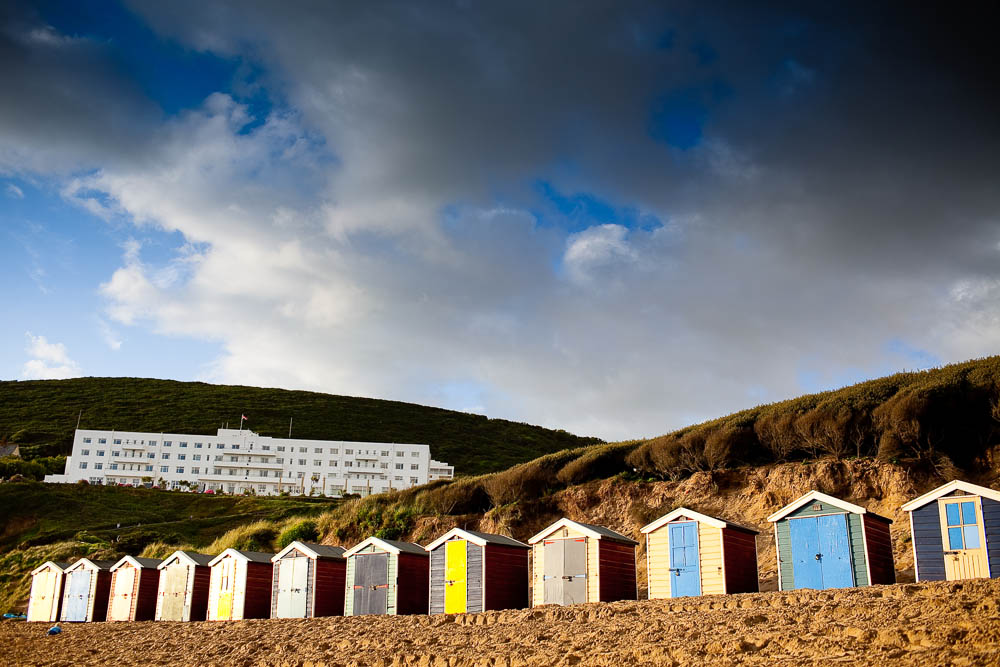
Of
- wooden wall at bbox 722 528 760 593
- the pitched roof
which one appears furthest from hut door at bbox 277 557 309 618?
wooden wall at bbox 722 528 760 593

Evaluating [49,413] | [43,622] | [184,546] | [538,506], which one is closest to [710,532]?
[538,506]

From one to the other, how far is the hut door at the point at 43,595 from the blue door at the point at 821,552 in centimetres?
2739

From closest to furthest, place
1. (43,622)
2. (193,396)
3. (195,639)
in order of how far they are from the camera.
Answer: (195,639) → (43,622) → (193,396)

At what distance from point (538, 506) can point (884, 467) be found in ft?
43.0

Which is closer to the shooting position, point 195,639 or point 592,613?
point 592,613

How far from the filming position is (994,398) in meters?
26.6

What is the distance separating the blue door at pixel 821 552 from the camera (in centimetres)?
1916

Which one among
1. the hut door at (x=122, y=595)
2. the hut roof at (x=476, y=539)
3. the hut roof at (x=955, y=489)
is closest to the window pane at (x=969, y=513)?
the hut roof at (x=955, y=489)

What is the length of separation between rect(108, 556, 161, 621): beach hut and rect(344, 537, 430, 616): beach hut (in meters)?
9.17

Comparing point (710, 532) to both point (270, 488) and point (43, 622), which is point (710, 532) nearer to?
point (43, 622)

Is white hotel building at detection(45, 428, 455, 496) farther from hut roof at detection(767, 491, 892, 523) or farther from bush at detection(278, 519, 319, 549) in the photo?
hut roof at detection(767, 491, 892, 523)

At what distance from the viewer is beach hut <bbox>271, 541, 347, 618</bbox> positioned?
86.4 feet

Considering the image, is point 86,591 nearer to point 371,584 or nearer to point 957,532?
point 371,584

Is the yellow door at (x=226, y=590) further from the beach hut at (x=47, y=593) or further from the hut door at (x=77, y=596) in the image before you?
the beach hut at (x=47, y=593)
